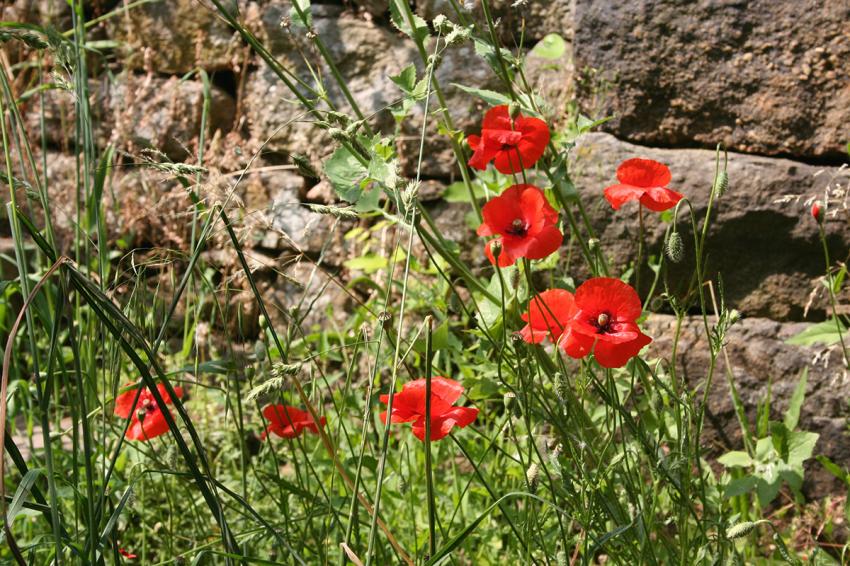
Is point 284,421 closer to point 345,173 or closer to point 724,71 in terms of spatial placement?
point 345,173

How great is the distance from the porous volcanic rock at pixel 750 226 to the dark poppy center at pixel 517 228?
769 millimetres

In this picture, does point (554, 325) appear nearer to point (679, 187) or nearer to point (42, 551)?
point (679, 187)

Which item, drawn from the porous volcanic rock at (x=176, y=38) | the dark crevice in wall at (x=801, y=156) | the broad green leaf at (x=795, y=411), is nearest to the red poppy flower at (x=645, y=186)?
the broad green leaf at (x=795, y=411)

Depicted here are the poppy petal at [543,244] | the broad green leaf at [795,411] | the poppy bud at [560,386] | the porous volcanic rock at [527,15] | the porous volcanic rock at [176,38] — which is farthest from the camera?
the porous volcanic rock at [176,38]

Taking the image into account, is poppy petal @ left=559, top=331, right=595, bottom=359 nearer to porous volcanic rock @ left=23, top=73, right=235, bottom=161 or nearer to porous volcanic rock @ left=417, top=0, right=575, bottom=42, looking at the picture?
porous volcanic rock @ left=417, top=0, right=575, bottom=42

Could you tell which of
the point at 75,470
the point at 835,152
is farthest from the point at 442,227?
the point at 75,470

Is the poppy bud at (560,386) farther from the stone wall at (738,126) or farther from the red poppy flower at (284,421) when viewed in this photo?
the stone wall at (738,126)

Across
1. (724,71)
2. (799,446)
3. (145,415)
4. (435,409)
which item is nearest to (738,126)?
(724,71)

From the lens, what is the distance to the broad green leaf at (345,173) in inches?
57.9

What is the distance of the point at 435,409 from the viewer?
1235 millimetres

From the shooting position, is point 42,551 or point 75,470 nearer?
point 75,470

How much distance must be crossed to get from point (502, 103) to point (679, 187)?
826 mm

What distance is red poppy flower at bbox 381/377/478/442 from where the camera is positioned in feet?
3.97

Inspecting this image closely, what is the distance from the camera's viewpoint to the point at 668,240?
1344 mm
